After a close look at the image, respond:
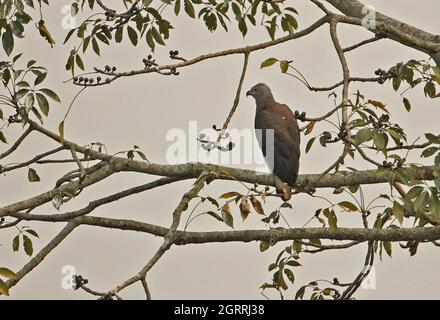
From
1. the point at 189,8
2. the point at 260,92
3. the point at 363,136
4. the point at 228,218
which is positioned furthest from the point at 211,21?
the point at 363,136

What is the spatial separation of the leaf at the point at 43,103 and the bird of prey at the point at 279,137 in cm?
175

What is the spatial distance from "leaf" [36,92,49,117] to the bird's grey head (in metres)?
3.05

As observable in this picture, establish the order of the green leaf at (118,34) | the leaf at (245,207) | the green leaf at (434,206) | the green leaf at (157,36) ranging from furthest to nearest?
the green leaf at (118,34), the green leaf at (157,36), the leaf at (245,207), the green leaf at (434,206)

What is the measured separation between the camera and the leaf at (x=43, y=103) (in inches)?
214

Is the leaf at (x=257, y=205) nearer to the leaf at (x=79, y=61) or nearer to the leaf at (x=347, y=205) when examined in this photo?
the leaf at (x=347, y=205)

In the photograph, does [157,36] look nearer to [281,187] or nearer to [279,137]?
[281,187]

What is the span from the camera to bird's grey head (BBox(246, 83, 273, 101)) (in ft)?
27.0

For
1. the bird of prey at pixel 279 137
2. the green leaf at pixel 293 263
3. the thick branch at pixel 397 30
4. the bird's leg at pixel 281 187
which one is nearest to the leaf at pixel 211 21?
the thick branch at pixel 397 30

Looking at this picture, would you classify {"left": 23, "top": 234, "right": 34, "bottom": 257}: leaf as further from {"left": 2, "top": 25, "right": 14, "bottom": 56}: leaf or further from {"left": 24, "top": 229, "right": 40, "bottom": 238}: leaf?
{"left": 2, "top": 25, "right": 14, "bottom": 56}: leaf

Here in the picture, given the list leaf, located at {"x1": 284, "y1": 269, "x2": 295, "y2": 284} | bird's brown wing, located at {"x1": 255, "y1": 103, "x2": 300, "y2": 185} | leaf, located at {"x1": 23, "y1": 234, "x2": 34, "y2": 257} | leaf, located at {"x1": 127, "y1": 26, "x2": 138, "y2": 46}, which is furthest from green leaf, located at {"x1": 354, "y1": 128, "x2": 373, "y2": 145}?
leaf, located at {"x1": 23, "y1": 234, "x2": 34, "y2": 257}

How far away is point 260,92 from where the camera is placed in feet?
27.3

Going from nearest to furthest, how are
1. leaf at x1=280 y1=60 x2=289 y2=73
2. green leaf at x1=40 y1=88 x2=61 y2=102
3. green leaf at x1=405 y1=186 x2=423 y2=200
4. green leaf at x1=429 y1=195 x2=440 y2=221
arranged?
green leaf at x1=429 y1=195 x2=440 y2=221
green leaf at x1=405 y1=186 x2=423 y2=200
leaf at x1=280 y1=60 x2=289 y2=73
green leaf at x1=40 y1=88 x2=61 y2=102
